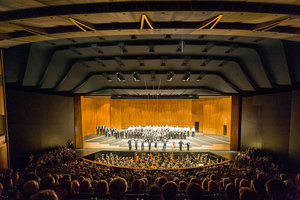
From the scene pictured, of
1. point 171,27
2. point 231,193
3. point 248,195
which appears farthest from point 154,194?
point 171,27

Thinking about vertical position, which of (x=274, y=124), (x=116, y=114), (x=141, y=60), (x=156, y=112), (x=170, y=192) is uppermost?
(x=141, y=60)

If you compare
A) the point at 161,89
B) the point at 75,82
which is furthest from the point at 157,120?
the point at 75,82

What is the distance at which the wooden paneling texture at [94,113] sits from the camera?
760 inches

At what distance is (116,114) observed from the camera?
21609mm

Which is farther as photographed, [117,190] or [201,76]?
[201,76]

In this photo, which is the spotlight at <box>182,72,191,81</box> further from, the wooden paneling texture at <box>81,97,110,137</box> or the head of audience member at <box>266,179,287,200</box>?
the wooden paneling texture at <box>81,97,110,137</box>

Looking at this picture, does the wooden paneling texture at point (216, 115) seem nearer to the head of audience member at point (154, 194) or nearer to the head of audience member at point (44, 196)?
the head of audience member at point (154, 194)

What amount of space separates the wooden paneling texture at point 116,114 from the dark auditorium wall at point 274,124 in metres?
15.2

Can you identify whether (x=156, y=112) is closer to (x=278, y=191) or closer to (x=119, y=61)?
(x=119, y=61)

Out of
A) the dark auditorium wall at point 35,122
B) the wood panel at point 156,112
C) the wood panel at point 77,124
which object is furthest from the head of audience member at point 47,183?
the wood panel at point 156,112

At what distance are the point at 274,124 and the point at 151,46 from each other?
341 inches

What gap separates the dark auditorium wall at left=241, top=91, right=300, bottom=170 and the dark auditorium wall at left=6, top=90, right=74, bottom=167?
14.4 meters

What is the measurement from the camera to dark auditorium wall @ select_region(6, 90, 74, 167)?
802cm

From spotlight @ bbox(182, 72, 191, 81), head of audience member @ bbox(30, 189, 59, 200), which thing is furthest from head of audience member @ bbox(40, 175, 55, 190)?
spotlight @ bbox(182, 72, 191, 81)
